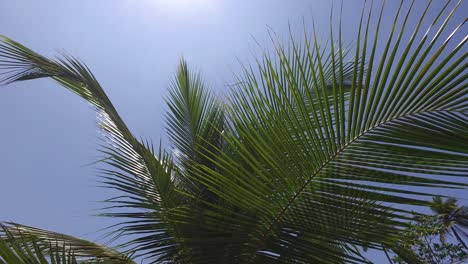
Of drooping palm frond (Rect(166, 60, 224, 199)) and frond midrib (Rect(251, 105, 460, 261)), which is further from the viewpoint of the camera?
drooping palm frond (Rect(166, 60, 224, 199))

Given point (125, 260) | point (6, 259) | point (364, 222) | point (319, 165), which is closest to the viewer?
point (6, 259)

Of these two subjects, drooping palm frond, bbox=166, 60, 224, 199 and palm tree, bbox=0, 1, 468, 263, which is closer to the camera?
palm tree, bbox=0, 1, 468, 263

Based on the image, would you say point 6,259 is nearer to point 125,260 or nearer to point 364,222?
point 125,260

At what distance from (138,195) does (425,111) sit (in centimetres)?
217

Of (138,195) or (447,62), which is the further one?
(138,195)

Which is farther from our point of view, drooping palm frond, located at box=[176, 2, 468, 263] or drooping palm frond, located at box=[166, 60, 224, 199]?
drooping palm frond, located at box=[166, 60, 224, 199]

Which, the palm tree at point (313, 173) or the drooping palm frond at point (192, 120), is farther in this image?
the drooping palm frond at point (192, 120)

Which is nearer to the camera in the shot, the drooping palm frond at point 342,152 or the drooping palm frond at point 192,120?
the drooping palm frond at point 342,152

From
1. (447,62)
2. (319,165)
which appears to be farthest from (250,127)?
(447,62)

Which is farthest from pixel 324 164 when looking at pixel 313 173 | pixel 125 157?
pixel 125 157

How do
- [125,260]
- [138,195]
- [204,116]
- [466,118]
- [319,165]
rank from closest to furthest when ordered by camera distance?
[466,118], [319,165], [125,260], [138,195], [204,116]

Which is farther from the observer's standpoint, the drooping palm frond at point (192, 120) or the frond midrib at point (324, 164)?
the drooping palm frond at point (192, 120)

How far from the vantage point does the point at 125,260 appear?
317 cm

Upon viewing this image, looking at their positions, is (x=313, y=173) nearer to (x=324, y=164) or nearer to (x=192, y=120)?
(x=324, y=164)
